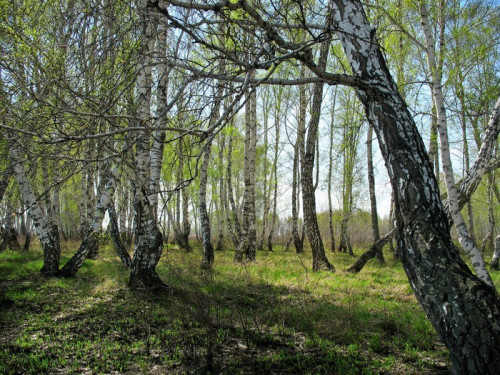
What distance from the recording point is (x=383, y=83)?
9.70 ft

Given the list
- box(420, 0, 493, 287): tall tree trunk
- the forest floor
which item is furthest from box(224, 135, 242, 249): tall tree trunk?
box(420, 0, 493, 287): tall tree trunk

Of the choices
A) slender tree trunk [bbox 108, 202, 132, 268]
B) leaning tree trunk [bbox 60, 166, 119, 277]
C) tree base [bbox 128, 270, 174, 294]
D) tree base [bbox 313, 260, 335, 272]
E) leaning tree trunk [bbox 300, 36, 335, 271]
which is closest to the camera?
tree base [bbox 128, 270, 174, 294]

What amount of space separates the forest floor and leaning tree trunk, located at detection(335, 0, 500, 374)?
104 cm

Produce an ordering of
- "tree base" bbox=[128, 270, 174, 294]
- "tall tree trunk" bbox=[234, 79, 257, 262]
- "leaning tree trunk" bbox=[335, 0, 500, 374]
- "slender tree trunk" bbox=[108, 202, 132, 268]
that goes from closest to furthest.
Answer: "leaning tree trunk" bbox=[335, 0, 500, 374]
"tree base" bbox=[128, 270, 174, 294]
"slender tree trunk" bbox=[108, 202, 132, 268]
"tall tree trunk" bbox=[234, 79, 257, 262]

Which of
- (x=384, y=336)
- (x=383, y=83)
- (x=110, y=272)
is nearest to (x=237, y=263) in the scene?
(x=110, y=272)

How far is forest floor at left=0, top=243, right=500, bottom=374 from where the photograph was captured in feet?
10.9

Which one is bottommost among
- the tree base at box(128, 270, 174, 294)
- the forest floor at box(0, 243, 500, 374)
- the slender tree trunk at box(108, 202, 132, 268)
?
the forest floor at box(0, 243, 500, 374)

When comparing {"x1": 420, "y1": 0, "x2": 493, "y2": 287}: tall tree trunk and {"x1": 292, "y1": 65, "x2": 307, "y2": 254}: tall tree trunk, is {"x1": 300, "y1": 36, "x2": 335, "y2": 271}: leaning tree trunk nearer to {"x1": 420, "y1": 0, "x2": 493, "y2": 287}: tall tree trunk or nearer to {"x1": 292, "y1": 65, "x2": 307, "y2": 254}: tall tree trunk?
{"x1": 292, "y1": 65, "x2": 307, "y2": 254}: tall tree trunk

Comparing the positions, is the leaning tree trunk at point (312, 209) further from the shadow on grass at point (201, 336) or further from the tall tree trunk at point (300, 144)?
the shadow on grass at point (201, 336)

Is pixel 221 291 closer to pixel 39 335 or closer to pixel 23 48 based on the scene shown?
pixel 39 335

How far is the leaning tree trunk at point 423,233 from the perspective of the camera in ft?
7.75

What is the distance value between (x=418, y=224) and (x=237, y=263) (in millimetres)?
8092

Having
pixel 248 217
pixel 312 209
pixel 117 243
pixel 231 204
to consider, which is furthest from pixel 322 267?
pixel 231 204

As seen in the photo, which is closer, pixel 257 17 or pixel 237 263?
pixel 257 17
